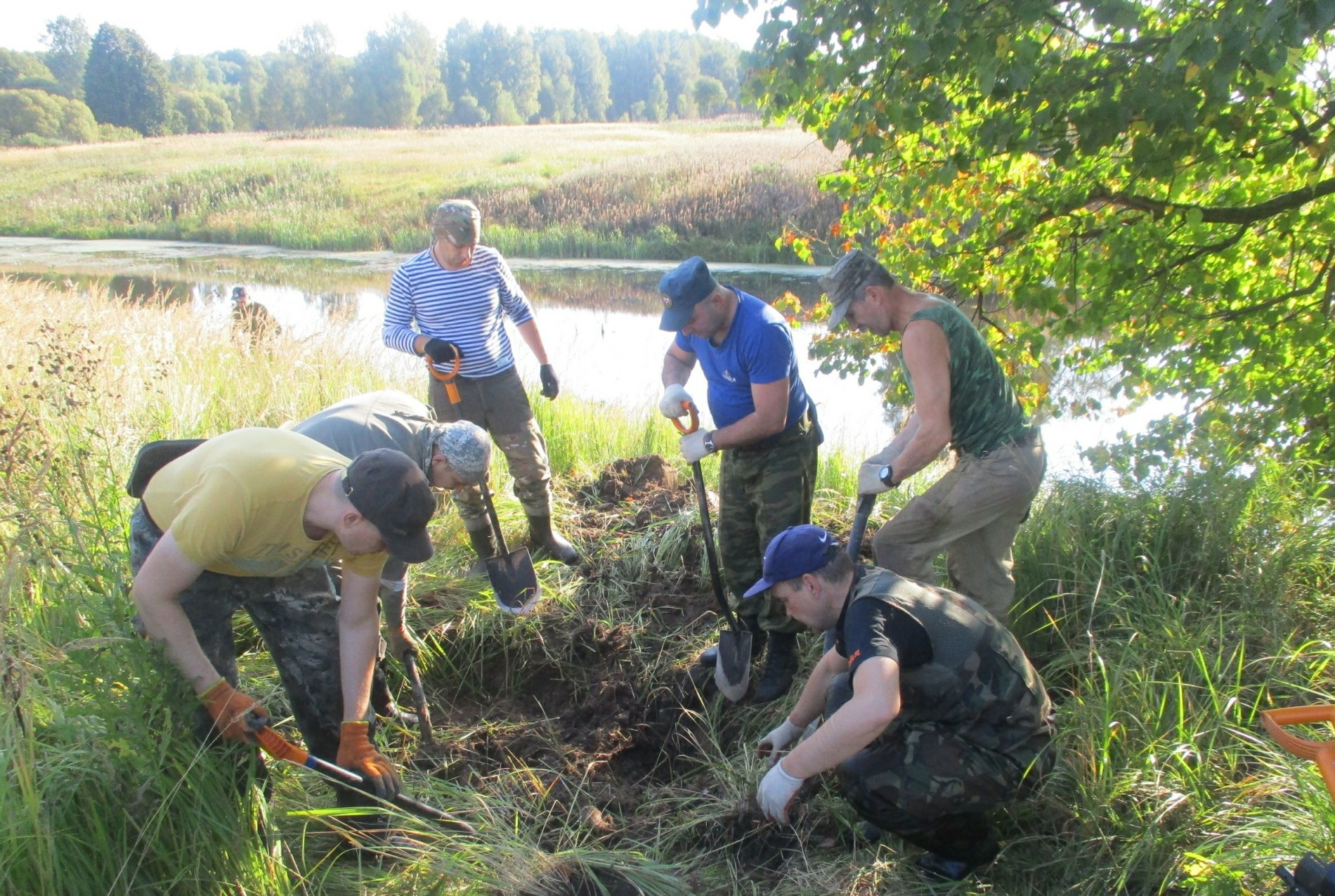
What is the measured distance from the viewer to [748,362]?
→ 3.48 m

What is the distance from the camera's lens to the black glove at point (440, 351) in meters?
4.38

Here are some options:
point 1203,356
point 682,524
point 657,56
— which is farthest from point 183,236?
point 657,56

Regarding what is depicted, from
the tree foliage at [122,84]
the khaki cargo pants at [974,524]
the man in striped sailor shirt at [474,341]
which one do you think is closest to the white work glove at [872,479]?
the khaki cargo pants at [974,524]

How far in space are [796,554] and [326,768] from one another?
1513 mm

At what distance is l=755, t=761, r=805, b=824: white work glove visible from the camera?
98.0 inches

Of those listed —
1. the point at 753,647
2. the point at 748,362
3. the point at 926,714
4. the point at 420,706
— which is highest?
the point at 748,362

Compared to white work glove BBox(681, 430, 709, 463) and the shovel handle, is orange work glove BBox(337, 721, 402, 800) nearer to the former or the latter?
the shovel handle

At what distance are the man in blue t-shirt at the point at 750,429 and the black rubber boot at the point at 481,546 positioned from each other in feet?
4.13

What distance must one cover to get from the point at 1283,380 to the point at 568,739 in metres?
3.49

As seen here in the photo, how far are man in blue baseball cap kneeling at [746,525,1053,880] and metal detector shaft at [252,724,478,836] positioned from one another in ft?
3.33

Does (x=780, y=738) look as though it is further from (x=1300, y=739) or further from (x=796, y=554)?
(x=1300, y=739)

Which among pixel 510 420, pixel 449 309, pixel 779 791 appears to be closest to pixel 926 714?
pixel 779 791

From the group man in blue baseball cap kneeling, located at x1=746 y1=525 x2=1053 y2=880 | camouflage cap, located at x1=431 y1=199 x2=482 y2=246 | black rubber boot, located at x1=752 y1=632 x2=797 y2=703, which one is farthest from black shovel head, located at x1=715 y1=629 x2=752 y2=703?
camouflage cap, located at x1=431 y1=199 x2=482 y2=246

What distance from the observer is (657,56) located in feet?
299
